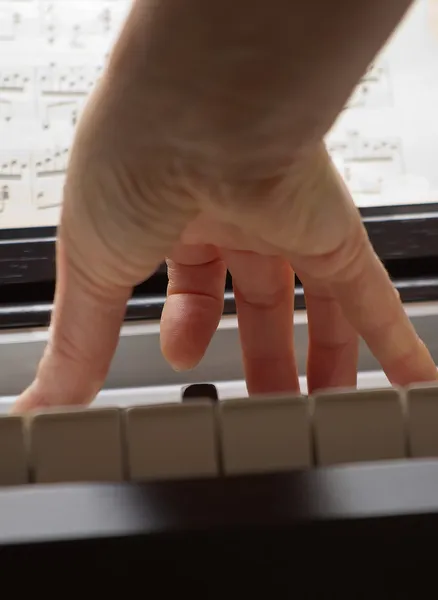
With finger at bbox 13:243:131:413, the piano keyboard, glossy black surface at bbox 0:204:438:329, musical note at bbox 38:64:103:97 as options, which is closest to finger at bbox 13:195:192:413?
finger at bbox 13:243:131:413

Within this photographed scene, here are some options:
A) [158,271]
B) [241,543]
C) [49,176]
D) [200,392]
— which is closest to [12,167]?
[49,176]

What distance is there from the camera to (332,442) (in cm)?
34

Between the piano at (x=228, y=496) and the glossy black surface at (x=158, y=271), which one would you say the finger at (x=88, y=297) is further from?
the glossy black surface at (x=158, y=271)

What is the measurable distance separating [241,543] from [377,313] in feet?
0.95

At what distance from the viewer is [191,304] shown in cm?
60

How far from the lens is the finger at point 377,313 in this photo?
50 centimetres

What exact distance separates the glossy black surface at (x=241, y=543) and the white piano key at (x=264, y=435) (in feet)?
0.19

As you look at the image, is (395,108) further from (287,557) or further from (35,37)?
(287,557)

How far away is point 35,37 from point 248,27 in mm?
734

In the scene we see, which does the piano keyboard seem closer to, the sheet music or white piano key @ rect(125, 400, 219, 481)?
white piano key @ rect(125, 400, 219, 481)

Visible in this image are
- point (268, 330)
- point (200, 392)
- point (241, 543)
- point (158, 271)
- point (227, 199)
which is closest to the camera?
point (241, 543)

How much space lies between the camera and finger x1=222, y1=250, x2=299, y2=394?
59cm

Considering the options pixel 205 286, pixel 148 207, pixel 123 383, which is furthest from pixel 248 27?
pixel 123 383

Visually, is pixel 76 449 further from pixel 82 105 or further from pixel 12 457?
pixel 82 105
